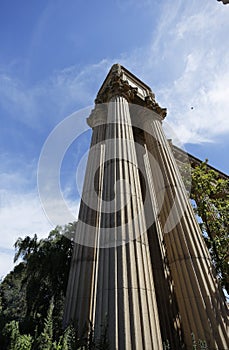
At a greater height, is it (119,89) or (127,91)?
(127,91)

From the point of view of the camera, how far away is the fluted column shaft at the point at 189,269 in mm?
5961

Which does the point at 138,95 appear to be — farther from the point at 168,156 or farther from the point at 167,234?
the point at 167,234

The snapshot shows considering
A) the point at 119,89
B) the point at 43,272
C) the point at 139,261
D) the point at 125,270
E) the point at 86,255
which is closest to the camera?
the point at 125,270

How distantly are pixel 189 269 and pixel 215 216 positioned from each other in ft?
17.9

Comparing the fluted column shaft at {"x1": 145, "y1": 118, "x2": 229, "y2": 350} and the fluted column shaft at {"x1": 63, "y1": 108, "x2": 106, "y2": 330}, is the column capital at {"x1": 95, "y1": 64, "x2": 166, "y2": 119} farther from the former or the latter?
the fluted column shaft at {"x1": 145, "y1": 118, "x2": 229, "y2": 350}

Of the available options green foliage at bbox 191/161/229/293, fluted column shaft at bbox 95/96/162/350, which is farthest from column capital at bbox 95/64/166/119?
fluted column shaft at bbox 95/96/162/350

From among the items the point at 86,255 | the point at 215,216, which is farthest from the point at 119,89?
the point at 86,255

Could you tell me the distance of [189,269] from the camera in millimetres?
7094

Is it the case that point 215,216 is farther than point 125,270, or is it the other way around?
point 215,216

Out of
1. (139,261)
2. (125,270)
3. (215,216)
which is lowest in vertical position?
(125,270)

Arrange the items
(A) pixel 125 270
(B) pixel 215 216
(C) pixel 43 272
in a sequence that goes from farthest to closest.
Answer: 1. (C) pixel 43 272
2. (B) pixel 215 216
3. (A) pixel 125 270

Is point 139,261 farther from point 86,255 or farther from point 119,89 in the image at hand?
point 119,89

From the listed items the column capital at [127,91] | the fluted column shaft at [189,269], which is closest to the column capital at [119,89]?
the column capital at [127,91]

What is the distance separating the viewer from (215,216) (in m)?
11.6
